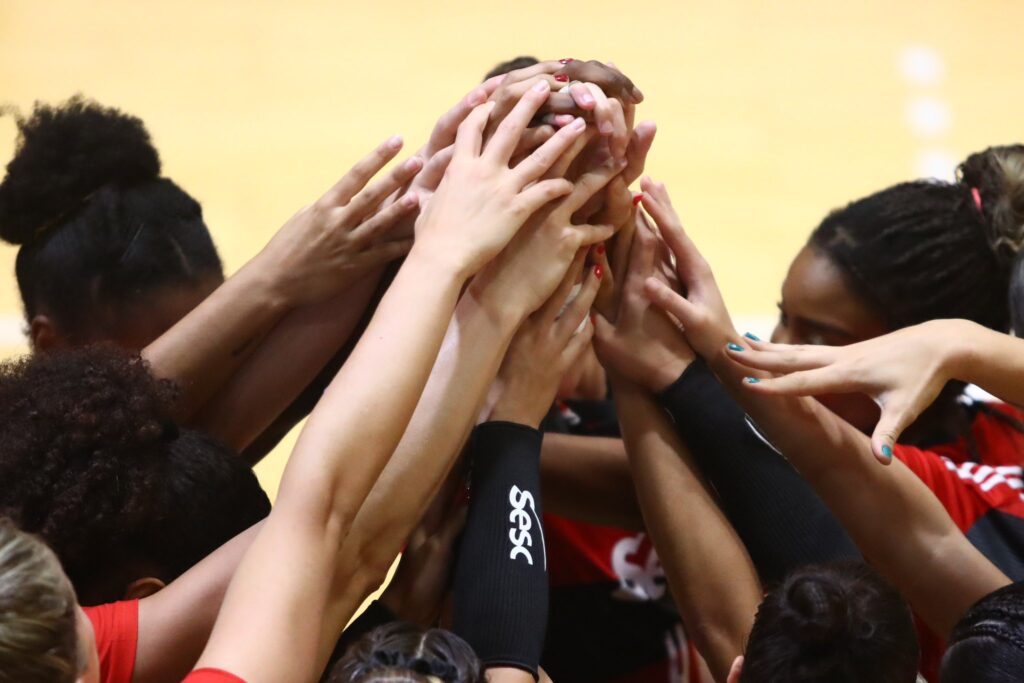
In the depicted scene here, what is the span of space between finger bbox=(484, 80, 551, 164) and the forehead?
1.43 ft

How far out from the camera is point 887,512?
1.12m

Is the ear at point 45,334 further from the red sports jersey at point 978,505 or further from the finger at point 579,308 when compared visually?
the red sports jersey at point 978,505

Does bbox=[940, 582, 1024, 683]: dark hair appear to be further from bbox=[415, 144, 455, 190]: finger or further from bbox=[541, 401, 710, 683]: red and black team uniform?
bbox=[415, 144, 455, 190]: finger

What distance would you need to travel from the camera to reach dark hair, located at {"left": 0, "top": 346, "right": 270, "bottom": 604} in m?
1.02

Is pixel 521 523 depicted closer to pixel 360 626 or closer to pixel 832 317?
pixel 360 626

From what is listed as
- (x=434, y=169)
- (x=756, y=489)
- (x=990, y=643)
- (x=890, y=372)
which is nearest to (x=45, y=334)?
(x=434, y=169)

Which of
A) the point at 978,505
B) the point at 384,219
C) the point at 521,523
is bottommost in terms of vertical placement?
the point at 978,505

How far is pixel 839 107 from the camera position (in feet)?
10.4

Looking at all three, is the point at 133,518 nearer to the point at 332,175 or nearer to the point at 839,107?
the point at 332,175

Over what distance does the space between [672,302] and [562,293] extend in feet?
0.36

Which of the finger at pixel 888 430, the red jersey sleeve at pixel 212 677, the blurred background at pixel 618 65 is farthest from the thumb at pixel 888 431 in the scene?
the blurred background at pixel 618 65

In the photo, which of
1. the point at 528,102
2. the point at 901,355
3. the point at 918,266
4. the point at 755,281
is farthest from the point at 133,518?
the point at 755,281

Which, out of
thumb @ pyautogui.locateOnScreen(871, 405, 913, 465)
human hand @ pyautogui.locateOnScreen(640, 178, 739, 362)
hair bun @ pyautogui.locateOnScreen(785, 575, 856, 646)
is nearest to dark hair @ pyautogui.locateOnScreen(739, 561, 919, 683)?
hair bun @ pyautogui.locateOnScreen(785, 575, 856, 646)

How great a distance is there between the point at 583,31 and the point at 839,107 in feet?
2.37
